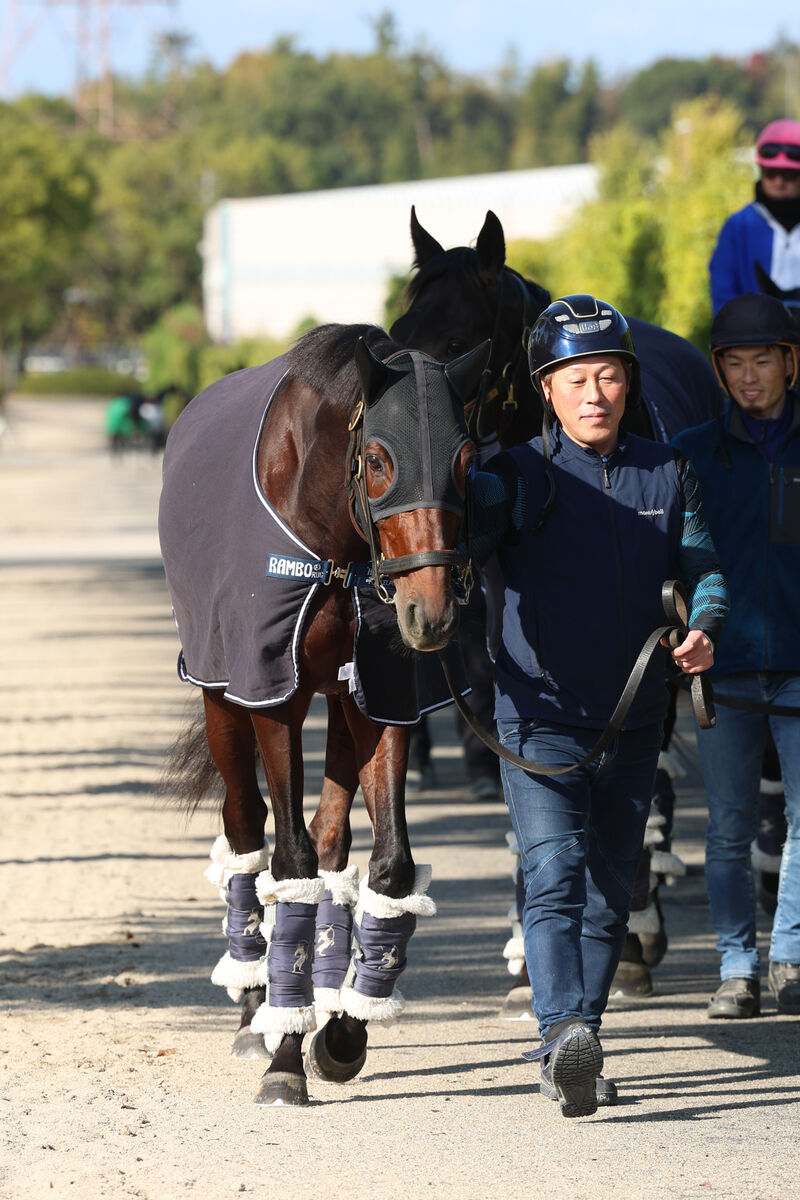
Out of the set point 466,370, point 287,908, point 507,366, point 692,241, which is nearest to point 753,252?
point 507,366

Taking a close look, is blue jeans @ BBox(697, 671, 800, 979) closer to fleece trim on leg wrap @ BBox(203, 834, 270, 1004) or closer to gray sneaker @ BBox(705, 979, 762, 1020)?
gray sneaker @ BBox(705, 979, 762, 1020)

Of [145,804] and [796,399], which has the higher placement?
[796,399]

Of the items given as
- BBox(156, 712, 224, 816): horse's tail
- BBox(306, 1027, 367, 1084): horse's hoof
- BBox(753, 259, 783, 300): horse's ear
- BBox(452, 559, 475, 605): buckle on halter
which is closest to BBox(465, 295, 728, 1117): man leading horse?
BBox(452, 559, 475, 605): buckle on halter

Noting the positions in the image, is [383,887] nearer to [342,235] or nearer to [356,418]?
[356,418]

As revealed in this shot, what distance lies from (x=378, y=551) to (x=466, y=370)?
51cm

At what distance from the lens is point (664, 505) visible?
4.70m

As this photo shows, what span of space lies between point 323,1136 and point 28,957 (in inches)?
80.5

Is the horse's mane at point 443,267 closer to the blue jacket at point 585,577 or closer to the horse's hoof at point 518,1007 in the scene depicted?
the blue jacket at point 585,577

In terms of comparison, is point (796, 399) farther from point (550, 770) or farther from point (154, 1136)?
point (154, 1136)

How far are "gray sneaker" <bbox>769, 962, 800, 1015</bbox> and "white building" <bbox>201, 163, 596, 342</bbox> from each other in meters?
53.6

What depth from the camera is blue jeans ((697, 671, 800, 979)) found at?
5684mm

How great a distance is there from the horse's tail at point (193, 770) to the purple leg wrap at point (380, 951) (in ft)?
3.65

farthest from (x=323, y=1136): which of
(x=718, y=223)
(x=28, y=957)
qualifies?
(x=718, y=223)

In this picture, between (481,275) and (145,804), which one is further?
(145,804)
